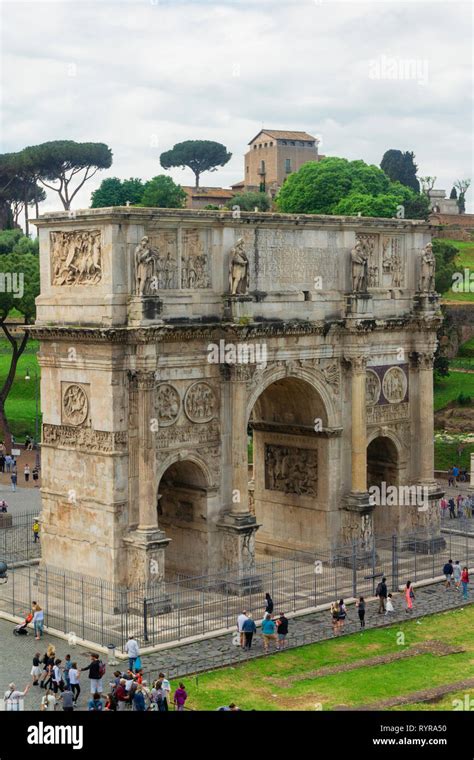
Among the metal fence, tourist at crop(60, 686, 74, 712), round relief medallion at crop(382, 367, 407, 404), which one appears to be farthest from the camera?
round relief medallion at crop(382, 367, 407, 404)

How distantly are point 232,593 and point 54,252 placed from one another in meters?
12.1

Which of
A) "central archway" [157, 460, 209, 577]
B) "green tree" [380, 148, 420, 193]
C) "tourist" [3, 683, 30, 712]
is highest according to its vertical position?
"green tree" [380, 148, 420, 193]

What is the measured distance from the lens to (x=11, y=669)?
1267 inches

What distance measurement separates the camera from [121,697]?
2833 cm

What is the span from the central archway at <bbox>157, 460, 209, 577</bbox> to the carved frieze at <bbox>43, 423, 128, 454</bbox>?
8.86ft

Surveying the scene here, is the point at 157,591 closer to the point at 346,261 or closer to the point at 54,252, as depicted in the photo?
the point at 54,252

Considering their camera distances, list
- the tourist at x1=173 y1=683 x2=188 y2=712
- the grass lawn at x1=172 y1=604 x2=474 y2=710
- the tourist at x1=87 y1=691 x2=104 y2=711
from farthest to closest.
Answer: the grass lawn at x1=172 y1=604 x2=474 y2=710
the tourist at x1=173 y1=683 x2=188 y2=712
the tourist at x1=87 y1=691 x2=104 y2=711

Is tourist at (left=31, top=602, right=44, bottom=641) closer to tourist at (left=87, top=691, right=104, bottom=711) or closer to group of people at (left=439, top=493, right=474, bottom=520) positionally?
tourist at (left=87, top=691, right=104, bottom=711)

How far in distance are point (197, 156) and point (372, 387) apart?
112412 millimetres

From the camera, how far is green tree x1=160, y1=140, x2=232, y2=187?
500 feet

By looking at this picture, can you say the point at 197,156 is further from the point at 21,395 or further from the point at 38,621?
the point at 38,621

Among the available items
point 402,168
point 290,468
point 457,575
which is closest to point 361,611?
point 457,575

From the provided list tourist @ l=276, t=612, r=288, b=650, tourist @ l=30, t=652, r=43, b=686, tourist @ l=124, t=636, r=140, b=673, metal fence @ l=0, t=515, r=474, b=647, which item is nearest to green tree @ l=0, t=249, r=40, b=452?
metal fence @ l=0, t=515, r=474, b=647
